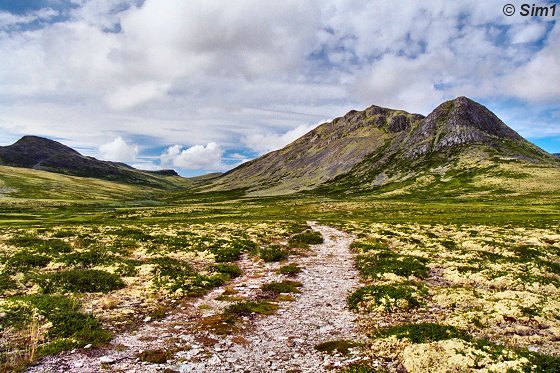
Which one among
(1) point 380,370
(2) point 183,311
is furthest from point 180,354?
(1) point 380,370

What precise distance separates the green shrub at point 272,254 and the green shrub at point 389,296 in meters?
12.5

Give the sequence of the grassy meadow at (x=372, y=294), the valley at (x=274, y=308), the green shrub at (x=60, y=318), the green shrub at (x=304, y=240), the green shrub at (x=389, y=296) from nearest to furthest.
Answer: the valley at (x=274, y=308) < the grassy meadow at (x=372, y=294) < the green shrub at (x=60, y=318) < the green shrub at (x=389, y=296) < the green shrub at (x=304, y=240)

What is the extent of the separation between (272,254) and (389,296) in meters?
15.7

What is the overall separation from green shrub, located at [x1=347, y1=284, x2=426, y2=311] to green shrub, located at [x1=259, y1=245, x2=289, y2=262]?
41.1 ft

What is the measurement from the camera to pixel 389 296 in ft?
67.5

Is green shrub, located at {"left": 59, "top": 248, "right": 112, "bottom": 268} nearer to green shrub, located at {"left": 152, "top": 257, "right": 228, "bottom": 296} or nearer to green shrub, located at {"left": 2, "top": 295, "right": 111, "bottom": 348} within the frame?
green shrub, located at {"left": 152, "top": 257, "right": 228, "bottom": 296}

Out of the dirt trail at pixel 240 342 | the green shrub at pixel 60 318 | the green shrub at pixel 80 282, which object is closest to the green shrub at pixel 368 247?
the dirt trail at pixel 240 342

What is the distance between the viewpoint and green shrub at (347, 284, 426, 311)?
1973 cm

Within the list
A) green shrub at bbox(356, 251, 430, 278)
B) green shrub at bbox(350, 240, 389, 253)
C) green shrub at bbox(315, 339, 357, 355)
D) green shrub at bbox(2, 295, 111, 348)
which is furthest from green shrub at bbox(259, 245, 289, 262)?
green shrub at bbox(315, 339, 357, 355)

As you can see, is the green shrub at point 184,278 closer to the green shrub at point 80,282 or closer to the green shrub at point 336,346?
the green shrub at point 80,282

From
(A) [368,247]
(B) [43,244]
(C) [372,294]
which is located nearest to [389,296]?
(C) [372,294]

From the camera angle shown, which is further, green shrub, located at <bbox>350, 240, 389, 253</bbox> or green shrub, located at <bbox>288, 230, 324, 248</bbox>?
green shrub, located at <bbox>288, 230, 324, 248</bbox>

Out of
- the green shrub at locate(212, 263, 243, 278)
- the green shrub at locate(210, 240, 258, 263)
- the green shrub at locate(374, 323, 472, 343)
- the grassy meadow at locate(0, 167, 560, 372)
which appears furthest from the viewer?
the green shrub at locate(210, 240, 258, 263)

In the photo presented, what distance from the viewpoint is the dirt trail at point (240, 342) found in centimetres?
1291
